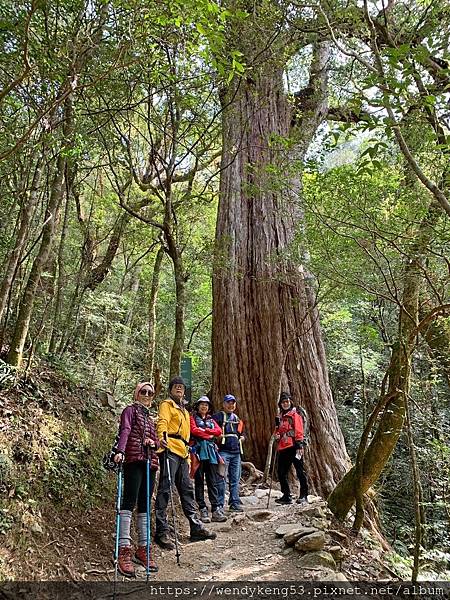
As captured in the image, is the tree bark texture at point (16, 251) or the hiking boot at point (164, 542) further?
the tree bark texture at point (16, 251)

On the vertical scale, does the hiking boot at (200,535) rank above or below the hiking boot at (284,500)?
below

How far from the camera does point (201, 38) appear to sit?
531cm

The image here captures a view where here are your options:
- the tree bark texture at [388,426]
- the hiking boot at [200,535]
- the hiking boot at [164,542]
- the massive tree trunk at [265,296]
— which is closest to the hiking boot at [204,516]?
the hiking boot at [200,535]

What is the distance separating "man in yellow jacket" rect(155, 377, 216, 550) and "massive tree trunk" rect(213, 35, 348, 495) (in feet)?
9.51

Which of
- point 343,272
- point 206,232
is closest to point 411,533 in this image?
point 343,272

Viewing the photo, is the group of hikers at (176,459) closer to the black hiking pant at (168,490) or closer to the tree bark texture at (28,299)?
the black hiking pant at (168,490)

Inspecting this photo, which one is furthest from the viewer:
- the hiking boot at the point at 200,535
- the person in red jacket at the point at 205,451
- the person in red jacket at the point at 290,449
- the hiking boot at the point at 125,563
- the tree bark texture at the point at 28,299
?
the person in red jacket at the point at 290,449

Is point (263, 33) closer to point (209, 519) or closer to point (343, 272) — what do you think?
point (343, 272)

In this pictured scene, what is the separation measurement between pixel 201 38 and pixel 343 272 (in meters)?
3.13

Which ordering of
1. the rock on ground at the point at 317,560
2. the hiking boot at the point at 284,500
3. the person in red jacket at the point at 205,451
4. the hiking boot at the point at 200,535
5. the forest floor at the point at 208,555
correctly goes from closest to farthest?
the forest floor at the point at 208,555, the rock on ground at the point at 317,560, the hiking boot at the point at 200,535, the person in red jacket at the point at 205,451, the hiking boot at the point at 284,500

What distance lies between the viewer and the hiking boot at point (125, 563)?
3.71 meters

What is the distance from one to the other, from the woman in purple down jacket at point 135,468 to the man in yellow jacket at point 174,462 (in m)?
0.23

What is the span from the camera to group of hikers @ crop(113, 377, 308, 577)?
154 inches

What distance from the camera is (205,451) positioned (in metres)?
5.11
